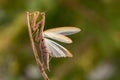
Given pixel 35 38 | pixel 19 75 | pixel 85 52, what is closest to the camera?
pixel 35 38

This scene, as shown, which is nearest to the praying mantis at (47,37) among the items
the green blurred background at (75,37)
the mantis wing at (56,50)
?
the mantis wing at (56,50)

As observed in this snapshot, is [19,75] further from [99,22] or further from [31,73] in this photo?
[99,22]

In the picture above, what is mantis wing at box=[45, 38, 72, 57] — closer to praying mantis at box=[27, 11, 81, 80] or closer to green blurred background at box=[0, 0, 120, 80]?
praying mantis at box=[27, 11, 81, 80]

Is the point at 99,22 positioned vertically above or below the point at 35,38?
below

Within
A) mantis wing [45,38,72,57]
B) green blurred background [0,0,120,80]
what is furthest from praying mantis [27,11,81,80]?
green blurred background [0,0,120,80]

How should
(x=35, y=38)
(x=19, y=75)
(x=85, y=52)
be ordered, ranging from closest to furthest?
(x=35, y=38) → (x=19, y=75) → (x=85, y=52)

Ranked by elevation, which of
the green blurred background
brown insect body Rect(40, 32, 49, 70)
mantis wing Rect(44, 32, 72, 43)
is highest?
mantis wing Rect(44, 32, 72, 43)

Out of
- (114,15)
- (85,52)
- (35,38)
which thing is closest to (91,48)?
(85,52)
